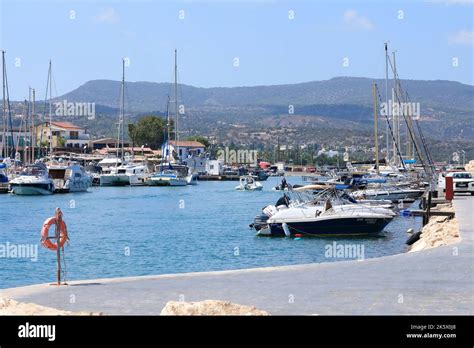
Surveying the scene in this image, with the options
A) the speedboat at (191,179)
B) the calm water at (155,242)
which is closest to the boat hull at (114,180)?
the speedboat at (191,179)

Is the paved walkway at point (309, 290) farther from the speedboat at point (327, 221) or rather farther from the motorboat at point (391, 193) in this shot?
the motorboat at point (391, 193)

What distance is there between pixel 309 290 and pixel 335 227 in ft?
70.5

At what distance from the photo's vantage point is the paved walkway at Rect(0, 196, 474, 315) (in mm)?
14305

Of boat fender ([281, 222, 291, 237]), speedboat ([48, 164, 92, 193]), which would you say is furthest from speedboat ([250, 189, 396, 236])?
speedboat ([48, 164, 92, 193])

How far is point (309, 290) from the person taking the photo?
16406 millimetres

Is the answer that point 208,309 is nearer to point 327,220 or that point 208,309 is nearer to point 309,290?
point 309,290

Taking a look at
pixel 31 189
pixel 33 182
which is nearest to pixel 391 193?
pixel 33 182

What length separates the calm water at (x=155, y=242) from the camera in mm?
29797

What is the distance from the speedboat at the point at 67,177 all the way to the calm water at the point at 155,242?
65.3 ft

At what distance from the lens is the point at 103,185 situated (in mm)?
109438

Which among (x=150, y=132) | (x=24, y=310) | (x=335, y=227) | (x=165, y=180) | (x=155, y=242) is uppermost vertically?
(x=150, y=132)

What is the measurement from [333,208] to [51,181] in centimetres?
5021
